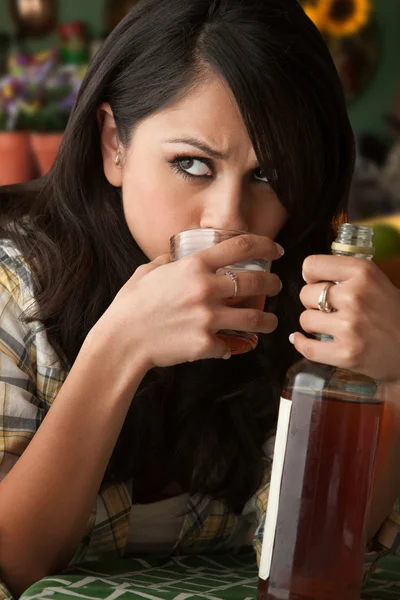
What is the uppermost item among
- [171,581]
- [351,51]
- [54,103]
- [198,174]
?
[351,51]

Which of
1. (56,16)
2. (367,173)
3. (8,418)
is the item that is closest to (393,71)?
(367,173)

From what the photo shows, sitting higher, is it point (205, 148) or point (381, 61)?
point (381, 61)

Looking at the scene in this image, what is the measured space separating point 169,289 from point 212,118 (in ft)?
0.86

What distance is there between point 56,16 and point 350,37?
5.37ft

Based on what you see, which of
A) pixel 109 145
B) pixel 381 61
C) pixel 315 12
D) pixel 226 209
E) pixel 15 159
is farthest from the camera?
pixel 381 61

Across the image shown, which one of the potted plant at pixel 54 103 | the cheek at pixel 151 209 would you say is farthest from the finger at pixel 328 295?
the potted plant at pixel 54 103

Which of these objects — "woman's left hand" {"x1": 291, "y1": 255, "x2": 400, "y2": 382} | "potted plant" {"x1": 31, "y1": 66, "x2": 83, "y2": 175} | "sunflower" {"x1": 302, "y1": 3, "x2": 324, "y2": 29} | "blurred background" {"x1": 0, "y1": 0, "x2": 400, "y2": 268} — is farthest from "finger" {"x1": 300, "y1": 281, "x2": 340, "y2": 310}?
"sunflower" {"x1": 302, "y1": 3, "x2": 324, "y2": 29}

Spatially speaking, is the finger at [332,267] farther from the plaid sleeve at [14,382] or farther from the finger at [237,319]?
the plaid sleeve at [14,382]

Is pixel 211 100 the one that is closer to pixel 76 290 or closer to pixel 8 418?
pixel 76 290

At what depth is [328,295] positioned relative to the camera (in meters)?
0.94

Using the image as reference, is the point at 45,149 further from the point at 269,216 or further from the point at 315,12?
the point at 315,12

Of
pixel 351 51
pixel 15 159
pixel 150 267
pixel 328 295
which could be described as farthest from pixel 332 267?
pixel 351 51

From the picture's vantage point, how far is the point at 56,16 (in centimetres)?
521

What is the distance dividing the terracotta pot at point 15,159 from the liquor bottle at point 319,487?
203 cm
